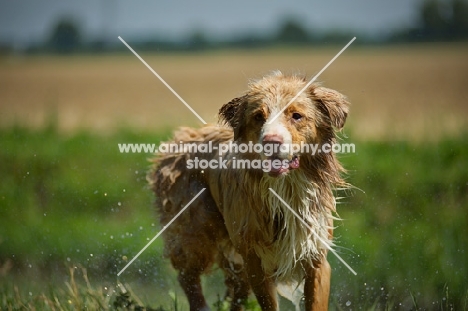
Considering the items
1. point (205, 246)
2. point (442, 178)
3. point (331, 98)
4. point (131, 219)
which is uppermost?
point (331, 98)

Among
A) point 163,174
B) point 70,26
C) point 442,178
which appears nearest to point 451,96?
point 442,178

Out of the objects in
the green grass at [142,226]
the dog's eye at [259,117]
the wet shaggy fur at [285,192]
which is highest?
the dog's eye at [259,117]

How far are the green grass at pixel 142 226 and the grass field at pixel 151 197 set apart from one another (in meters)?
0.02

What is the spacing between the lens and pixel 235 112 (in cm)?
593

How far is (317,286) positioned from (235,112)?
4.63 ft

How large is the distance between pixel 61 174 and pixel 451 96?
6.89 meters

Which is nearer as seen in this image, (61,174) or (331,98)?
(331,98)

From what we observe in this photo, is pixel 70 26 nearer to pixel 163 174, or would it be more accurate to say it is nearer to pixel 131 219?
pixel 131 219

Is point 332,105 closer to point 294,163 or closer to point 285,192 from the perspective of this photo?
point 294,163

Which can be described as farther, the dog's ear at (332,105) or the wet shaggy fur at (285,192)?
the dog's ear at (332,105)

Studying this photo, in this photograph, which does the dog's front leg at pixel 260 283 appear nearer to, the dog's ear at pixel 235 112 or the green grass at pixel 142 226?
the green grass at pixel 142 226

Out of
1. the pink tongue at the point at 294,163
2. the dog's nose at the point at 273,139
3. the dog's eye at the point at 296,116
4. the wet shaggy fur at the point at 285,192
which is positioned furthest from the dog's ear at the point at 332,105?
the dog's nose at the point at 273,139

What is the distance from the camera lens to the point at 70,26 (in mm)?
21312

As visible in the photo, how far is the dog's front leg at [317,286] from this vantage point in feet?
19.1
